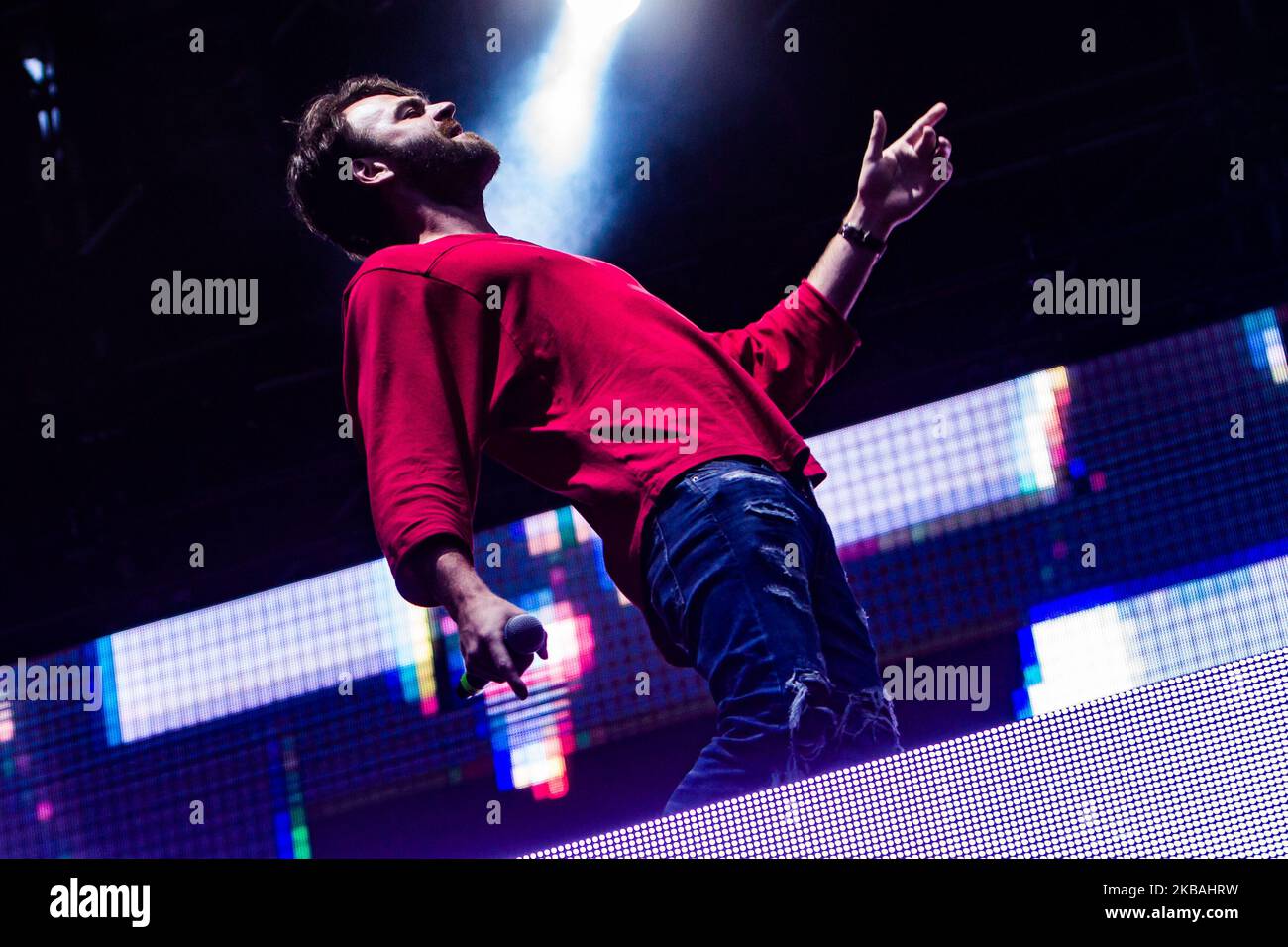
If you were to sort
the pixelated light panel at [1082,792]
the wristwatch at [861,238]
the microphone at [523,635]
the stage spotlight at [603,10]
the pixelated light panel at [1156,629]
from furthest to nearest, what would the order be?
the pixelated light panel at [1156,629]
the stage spotlight at [603,10]
the wristwatch at [861,238]
the pixelated light panel at [1082,792]
the microphone at [523,635]

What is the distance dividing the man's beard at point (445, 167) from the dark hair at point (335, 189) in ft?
0.21

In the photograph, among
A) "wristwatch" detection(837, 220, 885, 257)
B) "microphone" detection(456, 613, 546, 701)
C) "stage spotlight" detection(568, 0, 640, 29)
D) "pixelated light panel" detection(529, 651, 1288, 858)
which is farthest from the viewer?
→ "stage spotlight" detection(568, 0, 640, 29)

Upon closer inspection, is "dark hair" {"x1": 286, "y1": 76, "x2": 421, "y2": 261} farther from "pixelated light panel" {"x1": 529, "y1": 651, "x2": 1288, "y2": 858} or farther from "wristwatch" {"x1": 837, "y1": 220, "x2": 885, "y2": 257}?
"pixelated light panel" {"x1": 529, "y1": 651, "x2": 1288, "y2": 858}

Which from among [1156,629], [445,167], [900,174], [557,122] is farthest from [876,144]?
[1156,629]

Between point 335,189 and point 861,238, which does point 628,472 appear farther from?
point 335,189

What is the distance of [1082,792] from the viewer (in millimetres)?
1170

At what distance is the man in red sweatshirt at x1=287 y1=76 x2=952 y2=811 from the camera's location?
Result: 1090mm

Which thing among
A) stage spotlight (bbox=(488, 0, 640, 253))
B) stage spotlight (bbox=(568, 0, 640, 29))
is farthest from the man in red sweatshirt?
stage spotlight (bbox=(568, 0, 640, 29))

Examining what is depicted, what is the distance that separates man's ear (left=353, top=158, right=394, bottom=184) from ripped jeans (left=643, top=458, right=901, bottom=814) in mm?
744

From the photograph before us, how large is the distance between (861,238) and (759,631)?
27.4 inches

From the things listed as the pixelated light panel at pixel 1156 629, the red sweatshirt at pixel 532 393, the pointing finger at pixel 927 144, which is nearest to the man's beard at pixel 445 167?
the red sweatshirt at pixel 532 393

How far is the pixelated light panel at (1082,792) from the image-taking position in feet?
3.74

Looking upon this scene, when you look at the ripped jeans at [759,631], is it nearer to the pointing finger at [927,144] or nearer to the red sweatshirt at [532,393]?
the red sweatshirt at [532,393]

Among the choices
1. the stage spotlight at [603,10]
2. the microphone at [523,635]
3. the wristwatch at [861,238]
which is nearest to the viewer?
the microphone at [523,635]
